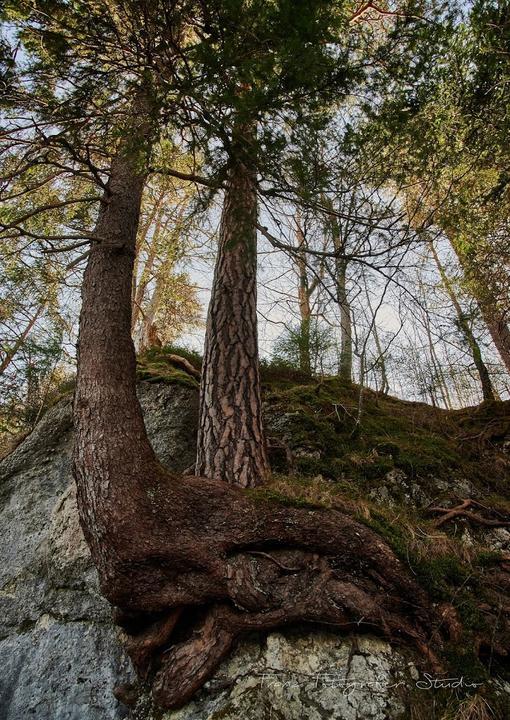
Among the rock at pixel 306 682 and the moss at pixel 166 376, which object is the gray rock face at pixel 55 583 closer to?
the moss at pixel 166 376

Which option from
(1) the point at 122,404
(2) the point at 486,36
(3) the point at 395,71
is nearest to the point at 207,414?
(1) the point at 122,404

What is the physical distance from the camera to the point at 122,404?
2.77 meters

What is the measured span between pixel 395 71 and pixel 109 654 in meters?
5.24

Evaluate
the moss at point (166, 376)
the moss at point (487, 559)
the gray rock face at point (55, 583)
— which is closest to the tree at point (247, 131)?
the gray rock face at point (55, 583)

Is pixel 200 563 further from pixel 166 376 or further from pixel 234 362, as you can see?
pixel 166 376

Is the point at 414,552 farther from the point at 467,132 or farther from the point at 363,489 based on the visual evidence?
the point at 467,132

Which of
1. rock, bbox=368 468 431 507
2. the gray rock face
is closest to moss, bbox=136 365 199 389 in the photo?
the gray rock face

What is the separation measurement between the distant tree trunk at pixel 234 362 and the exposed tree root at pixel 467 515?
1.75m

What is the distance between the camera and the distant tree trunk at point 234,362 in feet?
10.4

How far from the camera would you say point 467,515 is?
11.9ft

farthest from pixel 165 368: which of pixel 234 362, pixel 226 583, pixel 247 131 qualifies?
pixel 226 583

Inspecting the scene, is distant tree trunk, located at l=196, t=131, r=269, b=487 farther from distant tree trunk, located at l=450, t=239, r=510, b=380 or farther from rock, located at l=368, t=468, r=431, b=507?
distant tree trunk, located at l=450, t=239, r=510, b=380

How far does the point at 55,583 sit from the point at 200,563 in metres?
2.04

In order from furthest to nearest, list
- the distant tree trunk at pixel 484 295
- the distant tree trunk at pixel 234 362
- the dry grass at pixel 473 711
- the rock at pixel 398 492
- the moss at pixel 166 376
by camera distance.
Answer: the moss at pixel 166 376 < the distant tree trunk at pixel 484 295 < the rock at pixel 398 492 < the distant tree trunk at pixel 234 362 < the dry grass at pixel 473 711
